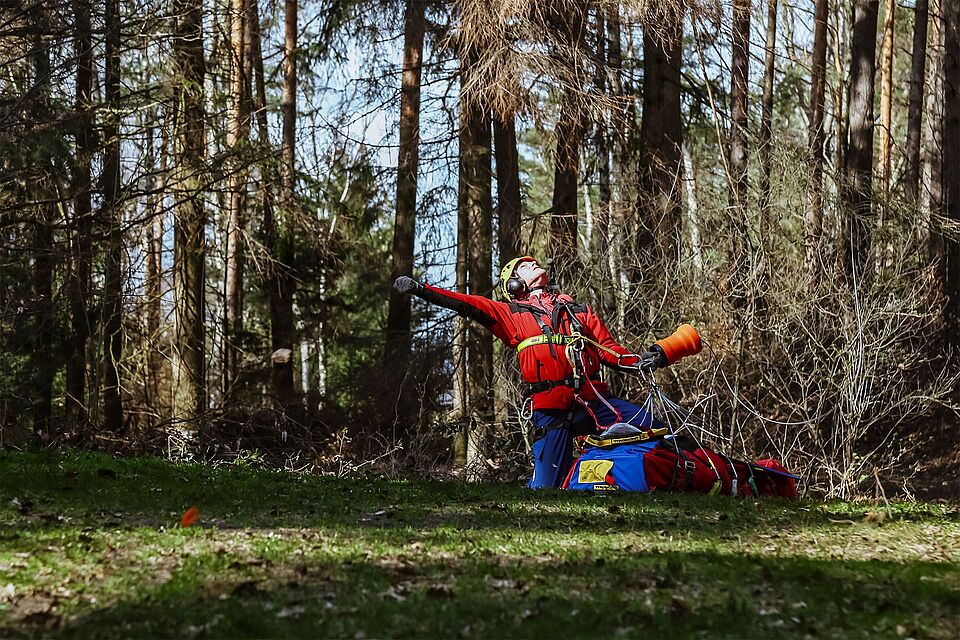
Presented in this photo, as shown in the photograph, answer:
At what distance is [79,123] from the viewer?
43.7ft

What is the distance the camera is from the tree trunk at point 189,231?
52.2 ft

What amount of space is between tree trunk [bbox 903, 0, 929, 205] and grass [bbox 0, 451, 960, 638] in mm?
15279

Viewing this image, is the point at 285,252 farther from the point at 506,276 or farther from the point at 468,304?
the point at 468,304

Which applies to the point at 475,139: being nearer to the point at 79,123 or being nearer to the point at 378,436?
the point at 378,436

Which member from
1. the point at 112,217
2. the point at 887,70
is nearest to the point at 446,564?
the point at 112,217

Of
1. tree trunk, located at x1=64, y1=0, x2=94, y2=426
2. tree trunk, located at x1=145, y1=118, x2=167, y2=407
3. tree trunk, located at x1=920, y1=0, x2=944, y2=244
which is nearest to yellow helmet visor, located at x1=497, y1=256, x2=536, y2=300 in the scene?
tree trunk, located at x1=64, y1=0, x2=94, y2=426

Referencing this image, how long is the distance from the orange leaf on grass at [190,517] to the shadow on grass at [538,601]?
4.23ft

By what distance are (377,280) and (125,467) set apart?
1426 cm

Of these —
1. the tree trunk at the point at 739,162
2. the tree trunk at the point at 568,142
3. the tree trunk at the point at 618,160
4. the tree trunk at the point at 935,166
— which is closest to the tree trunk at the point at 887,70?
the tree trunk at the point at 935,166

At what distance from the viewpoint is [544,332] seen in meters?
9.80

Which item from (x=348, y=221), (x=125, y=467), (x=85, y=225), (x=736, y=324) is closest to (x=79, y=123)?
(x=85, y=225)

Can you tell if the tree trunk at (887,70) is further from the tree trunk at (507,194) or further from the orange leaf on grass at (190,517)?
the orange leaf on grass at (190,517)

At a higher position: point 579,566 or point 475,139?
point 475,139

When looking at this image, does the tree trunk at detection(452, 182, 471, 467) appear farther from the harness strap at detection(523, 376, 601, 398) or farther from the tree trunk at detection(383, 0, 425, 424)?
the harness strap at detection(523, 376, 601, 398)
